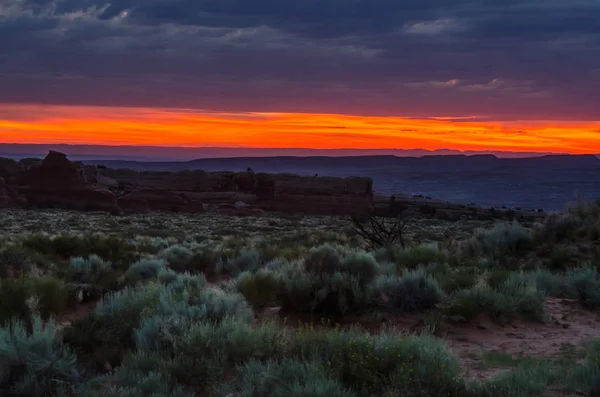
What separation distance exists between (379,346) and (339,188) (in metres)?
65.9

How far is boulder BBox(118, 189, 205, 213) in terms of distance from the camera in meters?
58.3

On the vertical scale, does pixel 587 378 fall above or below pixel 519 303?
above

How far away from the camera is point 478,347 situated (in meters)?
7.54

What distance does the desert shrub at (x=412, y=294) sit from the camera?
9.05 meters

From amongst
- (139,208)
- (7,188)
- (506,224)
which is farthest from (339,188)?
(506,224)

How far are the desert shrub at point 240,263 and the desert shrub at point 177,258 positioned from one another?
1.01 m

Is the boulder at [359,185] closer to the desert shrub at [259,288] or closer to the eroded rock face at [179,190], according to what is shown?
the eroded rock face at [179,190]

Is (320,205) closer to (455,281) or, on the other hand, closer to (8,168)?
(8,168)

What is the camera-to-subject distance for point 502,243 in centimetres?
1538

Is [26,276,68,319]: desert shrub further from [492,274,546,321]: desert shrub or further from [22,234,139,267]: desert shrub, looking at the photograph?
[492,274,546,321]: desert shrub

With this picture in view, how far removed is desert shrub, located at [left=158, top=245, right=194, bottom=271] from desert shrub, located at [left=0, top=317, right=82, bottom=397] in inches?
360

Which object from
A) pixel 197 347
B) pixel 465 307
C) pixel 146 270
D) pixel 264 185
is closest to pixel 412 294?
pixel 465 307

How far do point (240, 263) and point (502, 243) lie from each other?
636 cm

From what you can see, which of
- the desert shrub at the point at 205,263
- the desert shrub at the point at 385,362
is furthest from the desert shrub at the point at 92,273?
the desert shrub at the point at 385,362
